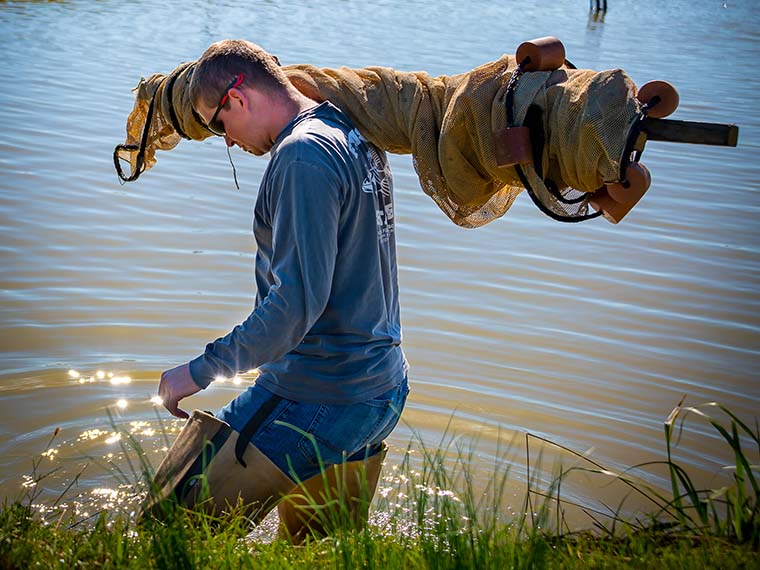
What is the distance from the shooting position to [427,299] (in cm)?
775

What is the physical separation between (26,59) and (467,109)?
13.2 meters

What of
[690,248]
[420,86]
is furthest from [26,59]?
[420,86]

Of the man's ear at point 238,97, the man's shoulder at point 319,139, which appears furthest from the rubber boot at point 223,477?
the man's ear at point 238,97

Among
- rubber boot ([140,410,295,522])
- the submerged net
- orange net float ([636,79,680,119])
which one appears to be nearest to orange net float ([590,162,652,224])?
the submerged net

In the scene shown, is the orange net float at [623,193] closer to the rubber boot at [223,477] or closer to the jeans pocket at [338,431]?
the jeans pocket at [338,431]

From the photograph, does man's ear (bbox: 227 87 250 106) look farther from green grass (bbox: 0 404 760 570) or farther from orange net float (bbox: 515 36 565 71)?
green grass (bbox: 0 404 760 570)

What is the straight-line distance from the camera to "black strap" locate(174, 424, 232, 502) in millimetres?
3744

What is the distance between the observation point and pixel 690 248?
9.12m

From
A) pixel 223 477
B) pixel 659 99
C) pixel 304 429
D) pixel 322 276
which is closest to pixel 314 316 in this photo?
pixel 322 276

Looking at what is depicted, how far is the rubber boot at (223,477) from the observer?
12.2ft

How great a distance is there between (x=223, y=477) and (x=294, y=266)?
2.91ft

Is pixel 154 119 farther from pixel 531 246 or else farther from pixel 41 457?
pixel 531 246

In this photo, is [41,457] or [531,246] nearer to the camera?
[41,457]

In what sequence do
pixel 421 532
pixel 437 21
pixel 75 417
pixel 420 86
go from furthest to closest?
pixel 437 21 < pixel 75 417 < pixel 420 86 < pixel 421 532
